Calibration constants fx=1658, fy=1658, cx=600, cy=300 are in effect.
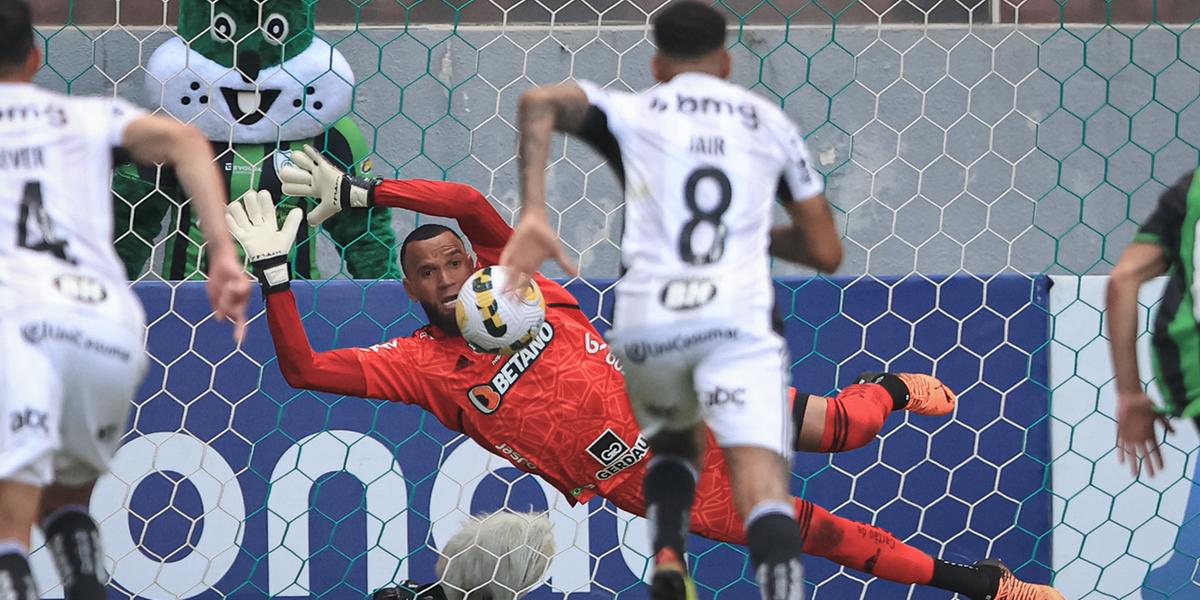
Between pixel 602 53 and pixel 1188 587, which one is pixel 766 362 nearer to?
pixel 1188 587

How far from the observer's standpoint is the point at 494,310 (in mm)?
3877

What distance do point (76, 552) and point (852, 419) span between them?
1.96 metres

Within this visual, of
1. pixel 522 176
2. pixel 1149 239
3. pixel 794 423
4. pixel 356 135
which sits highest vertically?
pixel 522 176

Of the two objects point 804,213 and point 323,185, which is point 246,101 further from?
point 804,213

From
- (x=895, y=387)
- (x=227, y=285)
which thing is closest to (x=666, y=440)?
(x=227, y=285)

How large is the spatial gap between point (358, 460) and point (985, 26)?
105 inches

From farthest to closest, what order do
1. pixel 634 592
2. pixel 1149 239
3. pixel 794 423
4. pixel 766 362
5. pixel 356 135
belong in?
pixel 356 135 → pixel 634 592 → pixel 794 423 → pixel 1149 239 → pixel 766 362

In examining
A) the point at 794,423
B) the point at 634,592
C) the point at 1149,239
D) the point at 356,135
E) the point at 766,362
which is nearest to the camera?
the point at 766,362

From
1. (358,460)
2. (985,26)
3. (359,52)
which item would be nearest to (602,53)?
(359,52)

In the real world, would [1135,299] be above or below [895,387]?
above

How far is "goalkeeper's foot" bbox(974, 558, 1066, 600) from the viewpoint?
4066 millimetres

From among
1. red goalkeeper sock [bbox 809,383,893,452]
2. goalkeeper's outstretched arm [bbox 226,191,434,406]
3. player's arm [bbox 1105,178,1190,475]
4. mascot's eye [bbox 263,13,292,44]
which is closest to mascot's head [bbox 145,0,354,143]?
mascot's eye [bbox 263,13,292,44]

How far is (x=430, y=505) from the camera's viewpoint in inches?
175

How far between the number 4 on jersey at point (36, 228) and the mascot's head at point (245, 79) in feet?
7.52
